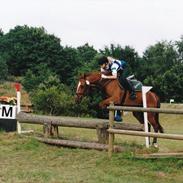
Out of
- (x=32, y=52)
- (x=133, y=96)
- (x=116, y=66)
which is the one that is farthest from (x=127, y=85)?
(x=32, y=52)

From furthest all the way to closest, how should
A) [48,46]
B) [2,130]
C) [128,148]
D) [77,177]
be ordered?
[48,46], [2,130], [128,148], [77,177]

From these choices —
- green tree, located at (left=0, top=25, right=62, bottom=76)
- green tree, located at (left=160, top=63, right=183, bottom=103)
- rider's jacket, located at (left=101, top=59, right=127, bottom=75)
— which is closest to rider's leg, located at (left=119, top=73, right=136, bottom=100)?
rider's jacket, located at (left=101, top=59, right=127, bottom=75)

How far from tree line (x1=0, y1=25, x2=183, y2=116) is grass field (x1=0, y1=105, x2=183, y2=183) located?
127 ft

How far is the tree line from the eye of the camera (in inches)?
2339

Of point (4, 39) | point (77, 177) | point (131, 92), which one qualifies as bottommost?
point (77, 177)

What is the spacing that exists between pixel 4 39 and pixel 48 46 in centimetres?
906

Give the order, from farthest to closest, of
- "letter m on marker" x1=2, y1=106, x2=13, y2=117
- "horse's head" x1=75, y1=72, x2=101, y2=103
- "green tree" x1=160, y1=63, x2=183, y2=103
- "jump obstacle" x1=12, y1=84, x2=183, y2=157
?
1. "green tree" x1=160, y1=63, x2=183, y2=103
2. "letter m on marker" x1=2, y1=106, x2=13, y2=117
3. "horse's head" x1=75, y1=72, x2=101, y2=103
4. "jump obstacle" x1=12, y1=84, x2=183, y2=157

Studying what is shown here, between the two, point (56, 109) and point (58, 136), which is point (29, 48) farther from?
point (58, 136)

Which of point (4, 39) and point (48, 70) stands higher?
point (4, 39)

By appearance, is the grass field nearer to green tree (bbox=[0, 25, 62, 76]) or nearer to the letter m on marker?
the letter m on marker

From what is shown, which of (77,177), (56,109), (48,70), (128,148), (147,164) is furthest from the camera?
(48,70)

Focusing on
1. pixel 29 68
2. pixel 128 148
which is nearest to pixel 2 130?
pixel 128 148

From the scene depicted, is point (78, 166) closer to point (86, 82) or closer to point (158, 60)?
point (86, 82)

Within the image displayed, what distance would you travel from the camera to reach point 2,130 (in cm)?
1522
